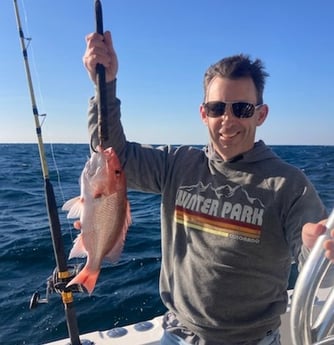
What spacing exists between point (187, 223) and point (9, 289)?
398 centimetres

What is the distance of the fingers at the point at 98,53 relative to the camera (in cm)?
184

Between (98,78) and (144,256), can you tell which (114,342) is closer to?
(98,78)

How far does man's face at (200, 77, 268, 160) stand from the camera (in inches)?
79.3

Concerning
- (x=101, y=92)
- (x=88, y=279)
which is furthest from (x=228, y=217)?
(x=101, y=92)

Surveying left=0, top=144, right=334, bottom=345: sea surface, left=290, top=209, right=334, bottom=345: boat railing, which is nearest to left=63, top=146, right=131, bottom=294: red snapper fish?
left=290, top=209, right=334, bottom=345: boat railing

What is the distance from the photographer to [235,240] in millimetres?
1924

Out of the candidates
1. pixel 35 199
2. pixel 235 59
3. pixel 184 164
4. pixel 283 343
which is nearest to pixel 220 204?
pixel 184 164

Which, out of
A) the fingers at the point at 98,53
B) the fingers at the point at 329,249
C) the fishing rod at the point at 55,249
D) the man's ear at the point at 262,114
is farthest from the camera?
the fishing rod at the point at 55,249

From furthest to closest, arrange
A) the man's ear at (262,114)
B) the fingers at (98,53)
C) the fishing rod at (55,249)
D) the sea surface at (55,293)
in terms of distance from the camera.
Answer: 1. the sea surface at (55,293)
2. the fishing rod at (55,249)
3. the man's ear at (262,114)
4. the fingers at (98,53)

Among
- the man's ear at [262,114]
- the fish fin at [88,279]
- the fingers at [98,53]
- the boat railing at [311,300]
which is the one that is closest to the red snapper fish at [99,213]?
the fish fin at [88,279]

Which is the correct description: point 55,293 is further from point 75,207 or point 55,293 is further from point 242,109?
point 242,109

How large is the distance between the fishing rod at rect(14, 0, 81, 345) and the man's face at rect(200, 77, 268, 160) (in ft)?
4.80

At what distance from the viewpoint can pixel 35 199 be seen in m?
11.6

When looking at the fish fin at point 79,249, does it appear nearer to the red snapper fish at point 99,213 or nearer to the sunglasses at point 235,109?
the red snapper fish at point 99,213
